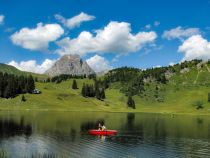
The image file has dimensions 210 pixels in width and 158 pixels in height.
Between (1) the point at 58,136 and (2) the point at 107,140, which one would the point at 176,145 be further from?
(1) the point at 58,136

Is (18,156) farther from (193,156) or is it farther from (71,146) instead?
(193,156)

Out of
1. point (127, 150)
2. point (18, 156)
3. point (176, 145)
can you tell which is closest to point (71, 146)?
point (127, 150)

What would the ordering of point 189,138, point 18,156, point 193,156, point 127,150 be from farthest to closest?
1. point 189,138
2. point 127,150
3. point 193,156
4. point 18,156

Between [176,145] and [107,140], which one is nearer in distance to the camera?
[176,145]

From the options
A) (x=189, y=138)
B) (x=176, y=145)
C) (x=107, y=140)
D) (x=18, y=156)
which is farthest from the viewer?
(x=189, y=138)

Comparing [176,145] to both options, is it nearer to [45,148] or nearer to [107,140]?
[107,140]

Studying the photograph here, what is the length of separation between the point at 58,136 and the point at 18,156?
34.9 metres

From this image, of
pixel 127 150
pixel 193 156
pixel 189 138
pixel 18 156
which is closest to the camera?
pixel 18 156

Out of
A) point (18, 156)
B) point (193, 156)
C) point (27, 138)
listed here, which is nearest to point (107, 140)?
point (27, 138)

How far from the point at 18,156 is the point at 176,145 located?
42.3 metres

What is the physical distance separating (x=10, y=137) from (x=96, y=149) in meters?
27.0

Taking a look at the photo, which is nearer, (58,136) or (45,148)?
(45,148)

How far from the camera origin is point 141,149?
8300 centimetres

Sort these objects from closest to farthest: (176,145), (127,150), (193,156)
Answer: (193,156), (127,150), (176,145)
